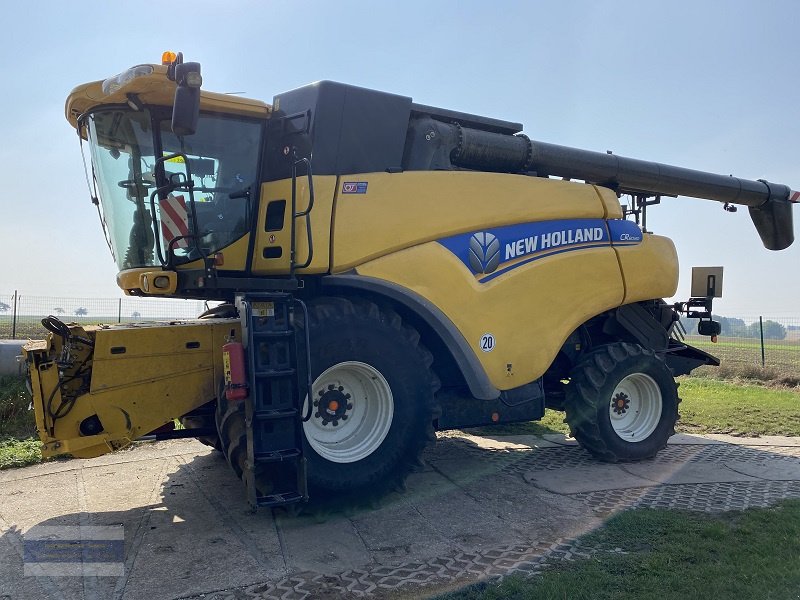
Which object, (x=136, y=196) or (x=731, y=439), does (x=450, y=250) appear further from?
(x=731, y=439)

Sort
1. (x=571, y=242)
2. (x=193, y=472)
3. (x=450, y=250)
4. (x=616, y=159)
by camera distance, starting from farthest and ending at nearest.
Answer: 1. (x=616, y=159)
2. (x=571, y=242)
3. (x=193, y=472)
4. (x=450, y=250)

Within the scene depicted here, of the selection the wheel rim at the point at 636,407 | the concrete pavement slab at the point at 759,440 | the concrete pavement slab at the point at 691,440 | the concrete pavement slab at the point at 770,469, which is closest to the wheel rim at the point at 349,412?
the wheel rim at the point at 636,407

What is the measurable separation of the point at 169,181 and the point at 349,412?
2.22 meters

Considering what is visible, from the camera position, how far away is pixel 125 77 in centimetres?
446

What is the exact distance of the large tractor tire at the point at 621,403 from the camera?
6.40 meters

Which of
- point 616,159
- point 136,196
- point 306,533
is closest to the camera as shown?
point 306,533

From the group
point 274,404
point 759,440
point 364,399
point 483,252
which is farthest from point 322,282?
point 759,440

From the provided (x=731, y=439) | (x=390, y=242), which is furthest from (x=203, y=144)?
(x=731, y=439)

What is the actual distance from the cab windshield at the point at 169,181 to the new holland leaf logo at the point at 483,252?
6.28 feet

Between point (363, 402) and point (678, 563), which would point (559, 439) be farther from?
point (678, 563)

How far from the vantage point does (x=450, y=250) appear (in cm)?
548

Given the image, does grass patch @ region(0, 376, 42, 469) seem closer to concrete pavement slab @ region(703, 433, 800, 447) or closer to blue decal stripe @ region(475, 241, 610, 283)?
blue decal stripe @ region(475, 241, 610, 283)

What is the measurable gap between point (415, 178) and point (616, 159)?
9.52ft

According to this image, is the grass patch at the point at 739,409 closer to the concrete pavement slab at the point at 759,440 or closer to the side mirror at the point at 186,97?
the concrete pavement slab at the point at 759,440
